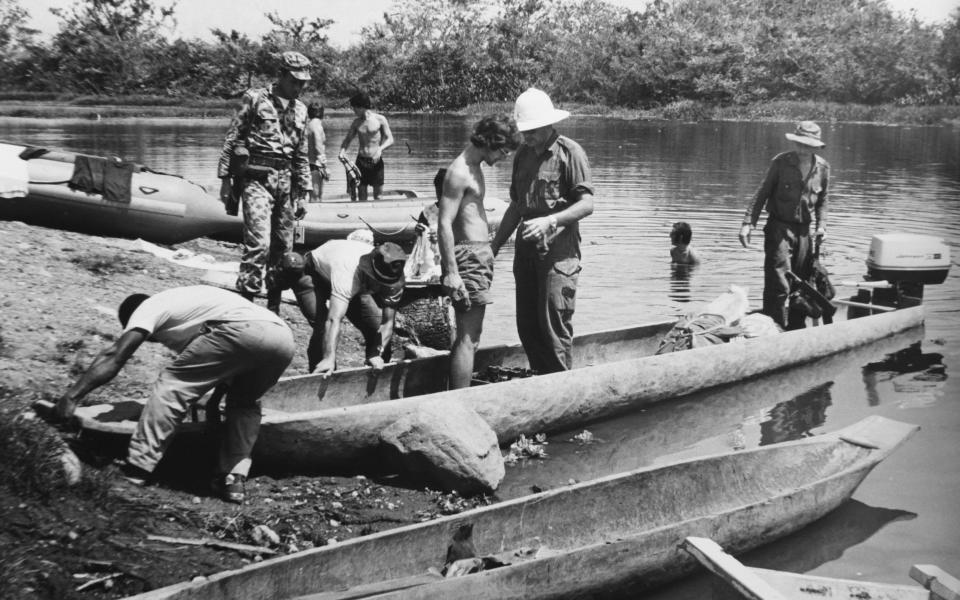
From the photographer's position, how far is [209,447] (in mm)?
5230

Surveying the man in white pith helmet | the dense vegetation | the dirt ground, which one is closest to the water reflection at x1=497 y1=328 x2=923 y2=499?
the man in white pith helmet

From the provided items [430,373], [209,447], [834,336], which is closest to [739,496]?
[430,373]

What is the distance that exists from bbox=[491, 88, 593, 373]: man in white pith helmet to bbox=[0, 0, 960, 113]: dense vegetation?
35.7 m

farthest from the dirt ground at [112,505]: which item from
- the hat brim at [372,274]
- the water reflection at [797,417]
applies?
the water reflection at [797,417]

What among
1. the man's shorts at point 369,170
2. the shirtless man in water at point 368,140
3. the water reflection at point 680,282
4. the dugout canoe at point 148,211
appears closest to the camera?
the dugout canoe at point 148,211

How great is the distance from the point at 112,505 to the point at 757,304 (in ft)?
25.3

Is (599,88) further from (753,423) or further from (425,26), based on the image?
(753,423)

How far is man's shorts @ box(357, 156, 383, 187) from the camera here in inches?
543

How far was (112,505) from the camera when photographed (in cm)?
456

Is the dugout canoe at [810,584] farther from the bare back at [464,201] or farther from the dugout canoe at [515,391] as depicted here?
the bare back at [464,201]

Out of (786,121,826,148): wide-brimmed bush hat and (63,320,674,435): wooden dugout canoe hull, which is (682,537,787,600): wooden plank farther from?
(786,121,826,148): wide-brimmed bush hat

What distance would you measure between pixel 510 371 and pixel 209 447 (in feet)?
8.37

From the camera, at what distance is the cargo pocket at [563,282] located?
21.0 ft

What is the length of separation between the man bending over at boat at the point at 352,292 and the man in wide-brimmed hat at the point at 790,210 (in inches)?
146
